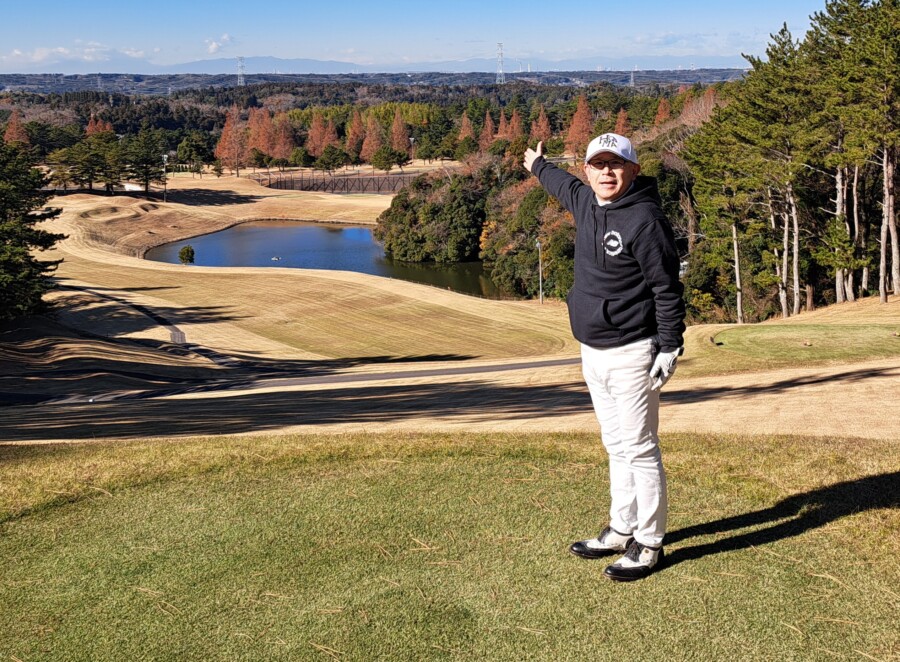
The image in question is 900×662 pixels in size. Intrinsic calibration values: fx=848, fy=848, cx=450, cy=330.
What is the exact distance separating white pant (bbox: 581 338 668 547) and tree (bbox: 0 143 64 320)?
1603 inches

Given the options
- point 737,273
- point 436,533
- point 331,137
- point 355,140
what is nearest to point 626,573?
point 436,533

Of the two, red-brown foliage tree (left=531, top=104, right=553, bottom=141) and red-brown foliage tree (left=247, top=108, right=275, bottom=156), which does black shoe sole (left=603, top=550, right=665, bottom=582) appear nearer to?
red-brown foliage tree (left=531, top=104, right=553, bottom=141)

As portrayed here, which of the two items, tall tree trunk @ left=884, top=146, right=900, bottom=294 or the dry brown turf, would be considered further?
tall tree trunk @ left=884, top=146, right=900, bottom=294

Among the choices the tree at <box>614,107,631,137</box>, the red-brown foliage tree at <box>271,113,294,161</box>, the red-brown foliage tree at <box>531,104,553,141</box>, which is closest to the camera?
the tree at <box>614,107,631,137</box>

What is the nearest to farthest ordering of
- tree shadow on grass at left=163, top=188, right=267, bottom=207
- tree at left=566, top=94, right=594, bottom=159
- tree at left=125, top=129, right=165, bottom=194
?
tree at left=125, top=129, right=165, bottom=194
tree shadow on grass at left=163, top=188, right=267, bottom=207
tree at left=566, top=94, right=594, bottom=159

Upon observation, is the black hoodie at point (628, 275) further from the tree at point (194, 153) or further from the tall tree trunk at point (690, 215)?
the tree at point (194, 153)

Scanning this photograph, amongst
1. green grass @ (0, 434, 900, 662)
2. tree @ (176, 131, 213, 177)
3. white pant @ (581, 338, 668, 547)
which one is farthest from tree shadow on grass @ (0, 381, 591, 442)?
tree @ (176, 131, 213, 177)

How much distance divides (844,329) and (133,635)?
26.1 meters

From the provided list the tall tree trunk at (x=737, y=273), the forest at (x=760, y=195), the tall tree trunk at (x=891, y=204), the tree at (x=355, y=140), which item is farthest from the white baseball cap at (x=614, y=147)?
the tree at (x=355, y=140)

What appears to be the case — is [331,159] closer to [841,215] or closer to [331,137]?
[331,137]

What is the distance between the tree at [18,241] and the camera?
41469 mm

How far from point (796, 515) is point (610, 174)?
9.86ft

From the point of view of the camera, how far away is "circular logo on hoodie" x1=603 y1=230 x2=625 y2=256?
5328mm

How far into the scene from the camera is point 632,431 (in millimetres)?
5434
